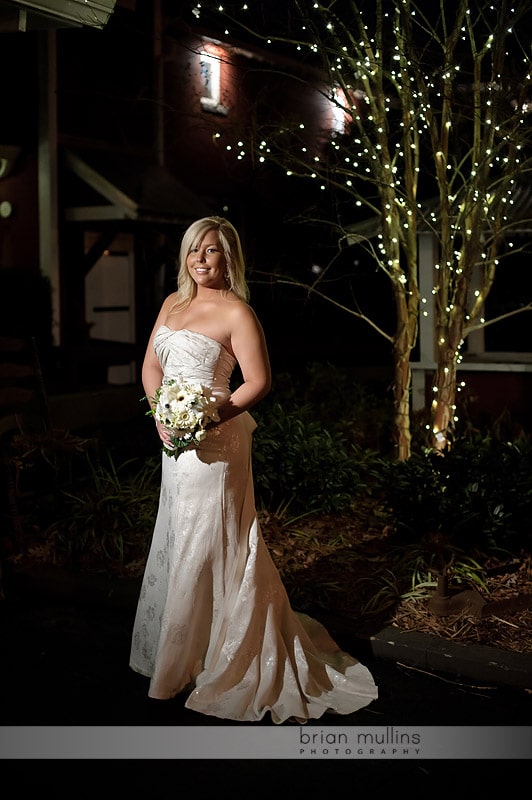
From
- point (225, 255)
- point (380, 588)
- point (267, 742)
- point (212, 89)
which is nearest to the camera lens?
point (267, 742)

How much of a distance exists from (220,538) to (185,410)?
29.6 inches

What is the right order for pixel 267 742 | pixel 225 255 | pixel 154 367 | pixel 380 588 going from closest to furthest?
pixel 267 742, pixel 225 255, pixel 154 367, pixel 380 588

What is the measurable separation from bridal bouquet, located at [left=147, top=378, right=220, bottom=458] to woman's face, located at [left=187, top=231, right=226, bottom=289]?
59cm

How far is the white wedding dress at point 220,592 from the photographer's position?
16.5 ft

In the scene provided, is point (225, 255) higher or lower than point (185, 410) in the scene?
higher

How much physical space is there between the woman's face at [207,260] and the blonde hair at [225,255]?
2 centimetres

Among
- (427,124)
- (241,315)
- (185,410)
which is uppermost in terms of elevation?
(427,124)

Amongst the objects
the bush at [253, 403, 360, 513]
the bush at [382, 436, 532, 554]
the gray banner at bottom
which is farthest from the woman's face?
the bush at [253, 403, 360, 513]

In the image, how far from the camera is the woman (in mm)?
5059

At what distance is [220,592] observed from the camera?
17.0 feet

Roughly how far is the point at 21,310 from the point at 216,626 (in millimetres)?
10105

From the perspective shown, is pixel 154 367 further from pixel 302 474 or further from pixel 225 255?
pixel 302 474

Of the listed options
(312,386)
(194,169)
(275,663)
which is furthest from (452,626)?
(194,169)

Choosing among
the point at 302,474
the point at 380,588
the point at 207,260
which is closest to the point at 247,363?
the point at 207,260
